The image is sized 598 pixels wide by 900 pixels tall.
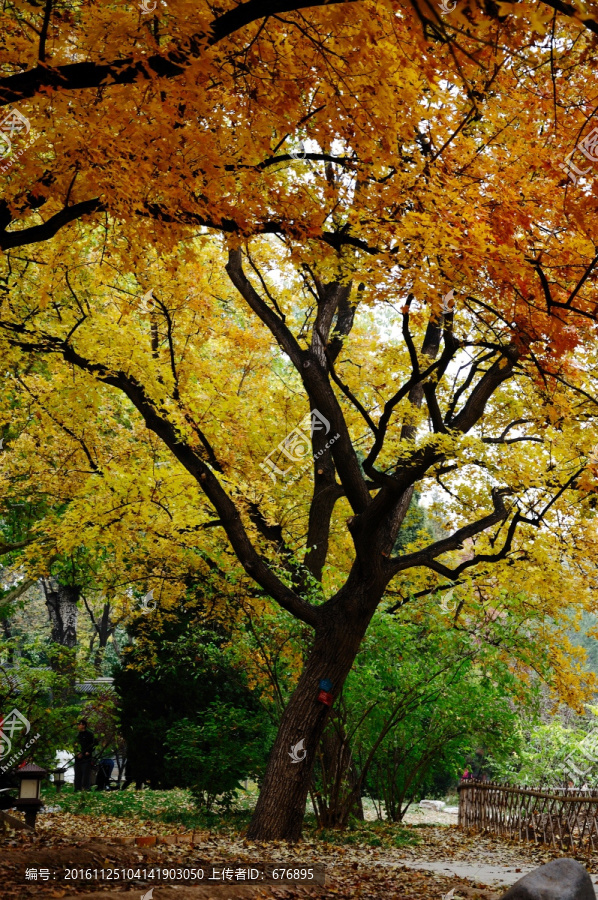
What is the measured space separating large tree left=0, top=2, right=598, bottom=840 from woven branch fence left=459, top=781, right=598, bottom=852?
274cm

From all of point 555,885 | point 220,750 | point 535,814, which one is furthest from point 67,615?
point 555,885

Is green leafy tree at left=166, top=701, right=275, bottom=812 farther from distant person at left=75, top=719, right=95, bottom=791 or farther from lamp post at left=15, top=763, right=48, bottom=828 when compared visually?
distant person at left=75, top=719, right=95, bottom=791

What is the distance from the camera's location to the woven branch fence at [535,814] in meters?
8.35

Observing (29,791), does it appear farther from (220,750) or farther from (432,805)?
(432,805)

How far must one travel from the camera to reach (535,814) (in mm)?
9266

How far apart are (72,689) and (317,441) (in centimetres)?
477

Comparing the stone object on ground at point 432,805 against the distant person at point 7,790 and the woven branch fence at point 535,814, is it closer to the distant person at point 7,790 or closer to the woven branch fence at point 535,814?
the woven branch fence at point 535,814

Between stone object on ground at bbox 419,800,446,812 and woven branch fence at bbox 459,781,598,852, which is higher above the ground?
woven branch fence at bbox 459,781,598,852

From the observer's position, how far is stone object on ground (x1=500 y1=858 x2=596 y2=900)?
13.8 feet

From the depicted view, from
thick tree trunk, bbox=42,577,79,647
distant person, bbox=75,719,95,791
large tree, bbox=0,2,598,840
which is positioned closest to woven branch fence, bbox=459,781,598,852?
large tree, bbox=0,2,598,840

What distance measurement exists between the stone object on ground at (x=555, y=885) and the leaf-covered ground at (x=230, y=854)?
2.52ft

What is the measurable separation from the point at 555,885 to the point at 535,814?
556cm

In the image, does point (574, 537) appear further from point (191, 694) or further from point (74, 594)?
point (74, 594)

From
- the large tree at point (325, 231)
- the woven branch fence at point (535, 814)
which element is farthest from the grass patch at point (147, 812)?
the woven branch fence at point (535, 814)
